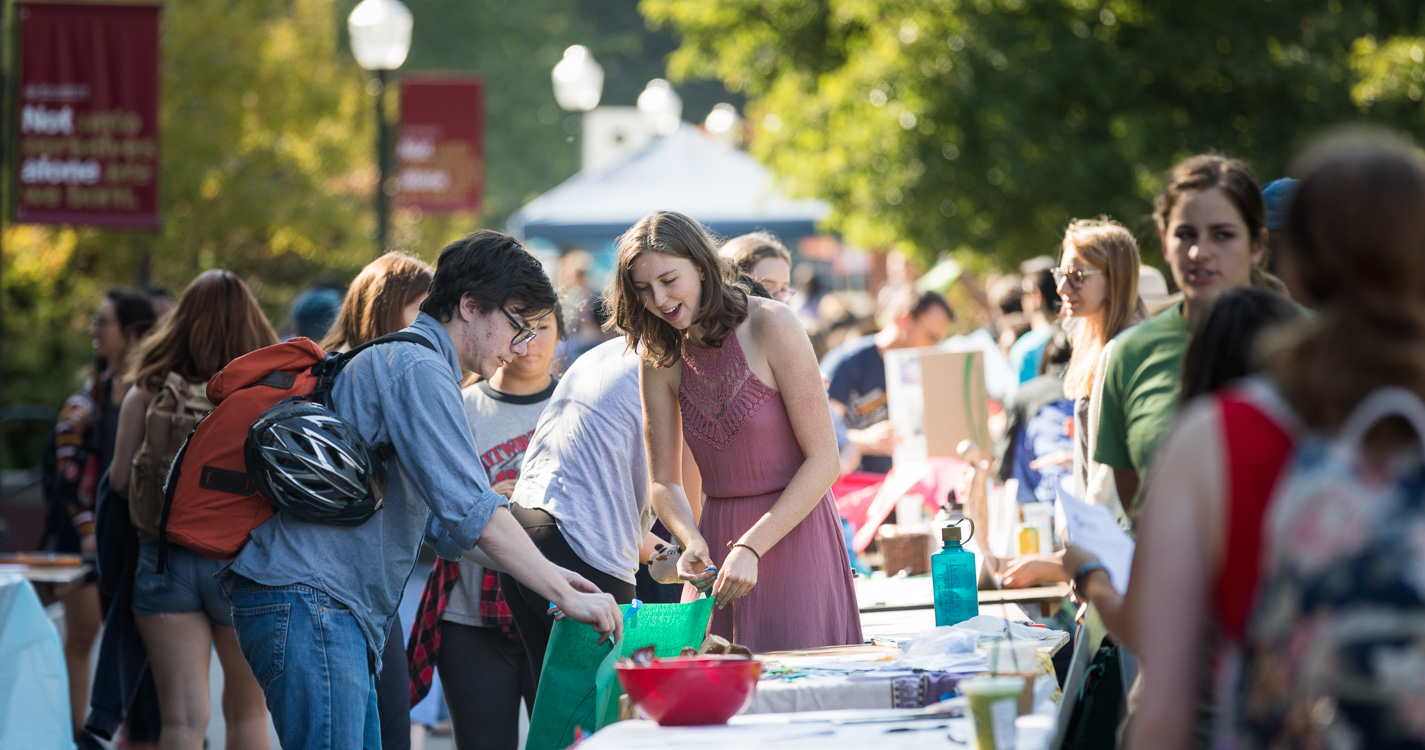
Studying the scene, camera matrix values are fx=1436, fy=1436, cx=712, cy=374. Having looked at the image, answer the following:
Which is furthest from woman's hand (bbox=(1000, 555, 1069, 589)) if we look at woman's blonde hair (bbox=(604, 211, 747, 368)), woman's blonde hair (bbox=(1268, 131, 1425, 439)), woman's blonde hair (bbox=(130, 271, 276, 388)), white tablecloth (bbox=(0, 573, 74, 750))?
white tablecloth (bbox=(0, 573, 74, 750))

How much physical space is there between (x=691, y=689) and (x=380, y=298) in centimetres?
225

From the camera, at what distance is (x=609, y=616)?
3369mm

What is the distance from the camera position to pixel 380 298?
4617mm

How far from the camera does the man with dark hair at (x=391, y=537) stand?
133 inches

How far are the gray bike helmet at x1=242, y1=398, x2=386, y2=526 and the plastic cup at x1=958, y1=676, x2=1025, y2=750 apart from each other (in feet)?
5.12

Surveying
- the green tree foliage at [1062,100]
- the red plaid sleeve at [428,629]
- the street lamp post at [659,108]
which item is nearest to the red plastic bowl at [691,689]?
the red plaid sleeve at [428,629]

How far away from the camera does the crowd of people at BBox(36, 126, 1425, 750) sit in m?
1.82

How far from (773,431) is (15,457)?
1230 centimetres

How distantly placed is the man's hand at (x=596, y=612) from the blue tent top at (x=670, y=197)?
15.3 meters

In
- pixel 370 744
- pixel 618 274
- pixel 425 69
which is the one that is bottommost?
pixel 370 744

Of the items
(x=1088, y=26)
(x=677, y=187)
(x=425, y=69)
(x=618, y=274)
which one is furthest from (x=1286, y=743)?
(x=425, y=69)

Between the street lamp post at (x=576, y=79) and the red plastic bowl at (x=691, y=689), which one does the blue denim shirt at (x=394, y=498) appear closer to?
the red plastic bowl at (x=691, y=689)

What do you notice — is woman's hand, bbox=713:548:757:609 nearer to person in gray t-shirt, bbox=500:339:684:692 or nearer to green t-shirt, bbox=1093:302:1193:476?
person in gray t-shirt, bbox=500:339:684:692

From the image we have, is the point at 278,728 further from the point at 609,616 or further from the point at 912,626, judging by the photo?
the point at 912,626
